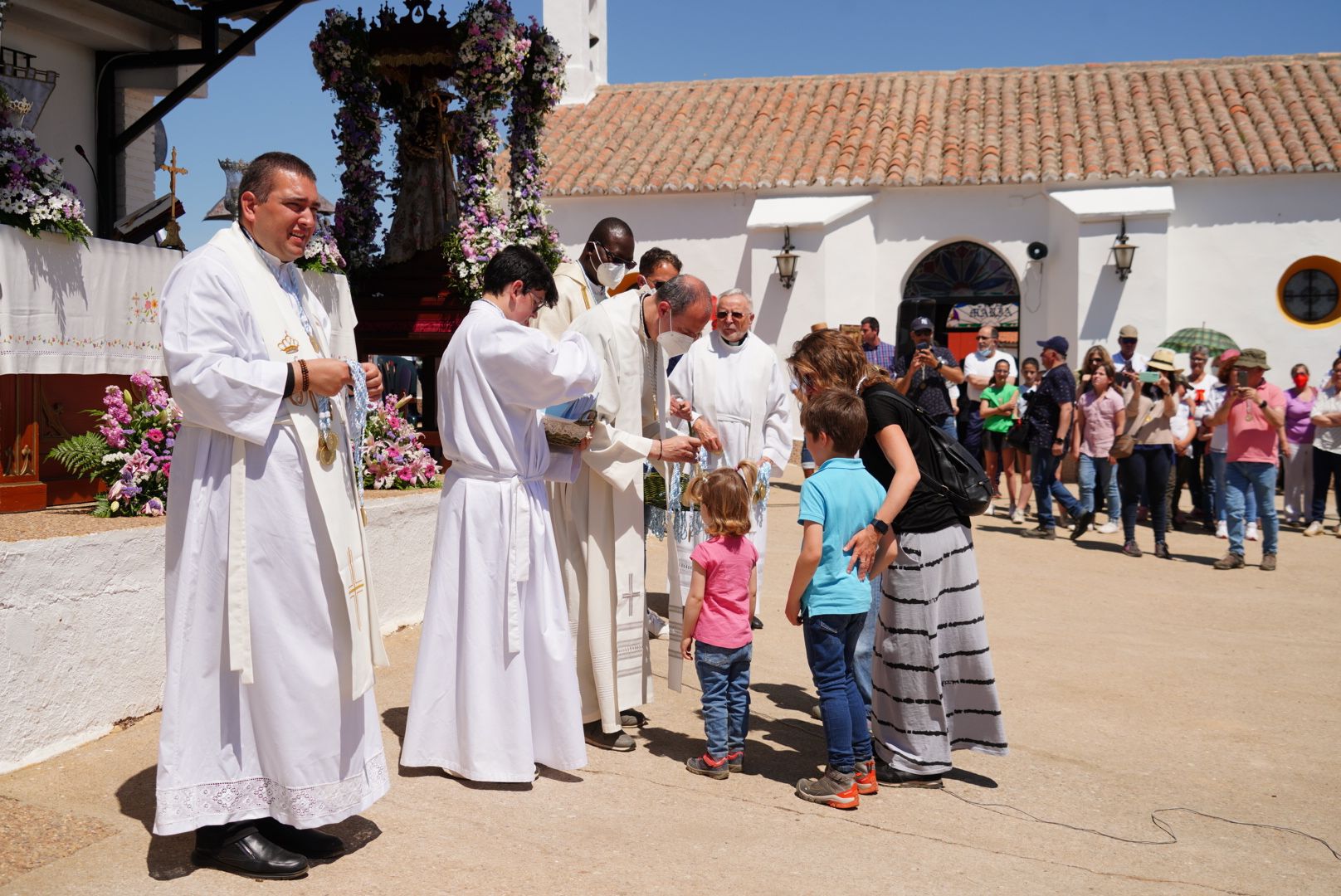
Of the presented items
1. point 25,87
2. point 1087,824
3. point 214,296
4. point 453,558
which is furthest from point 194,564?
point 25,87

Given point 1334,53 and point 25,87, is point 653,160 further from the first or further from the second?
point 25,87

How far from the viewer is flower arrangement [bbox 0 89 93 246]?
628cm

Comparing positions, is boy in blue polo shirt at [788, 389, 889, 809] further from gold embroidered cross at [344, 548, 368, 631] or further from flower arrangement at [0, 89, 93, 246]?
flower arrangement at [0, 89, 93, 246]

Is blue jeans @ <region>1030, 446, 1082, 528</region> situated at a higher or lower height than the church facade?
lower

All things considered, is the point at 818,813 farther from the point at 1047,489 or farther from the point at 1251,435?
the point at 1047,489

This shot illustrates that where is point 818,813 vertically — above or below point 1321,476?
below

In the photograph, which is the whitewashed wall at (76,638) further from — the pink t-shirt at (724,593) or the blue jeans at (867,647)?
the blue jeans at (867,647)

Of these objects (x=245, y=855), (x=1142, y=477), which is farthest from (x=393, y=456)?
(x=1142, y=477)

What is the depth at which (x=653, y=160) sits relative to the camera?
2075 centimetres

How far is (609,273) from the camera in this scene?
5.96 m

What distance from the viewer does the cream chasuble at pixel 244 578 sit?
145 inches

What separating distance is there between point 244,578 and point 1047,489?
32.0 ft

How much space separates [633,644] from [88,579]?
2248 millimetres

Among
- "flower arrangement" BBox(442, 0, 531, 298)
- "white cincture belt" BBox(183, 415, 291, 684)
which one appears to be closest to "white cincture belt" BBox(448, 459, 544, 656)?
"white cincture belt" BBox(183, 415, 291, 684)
